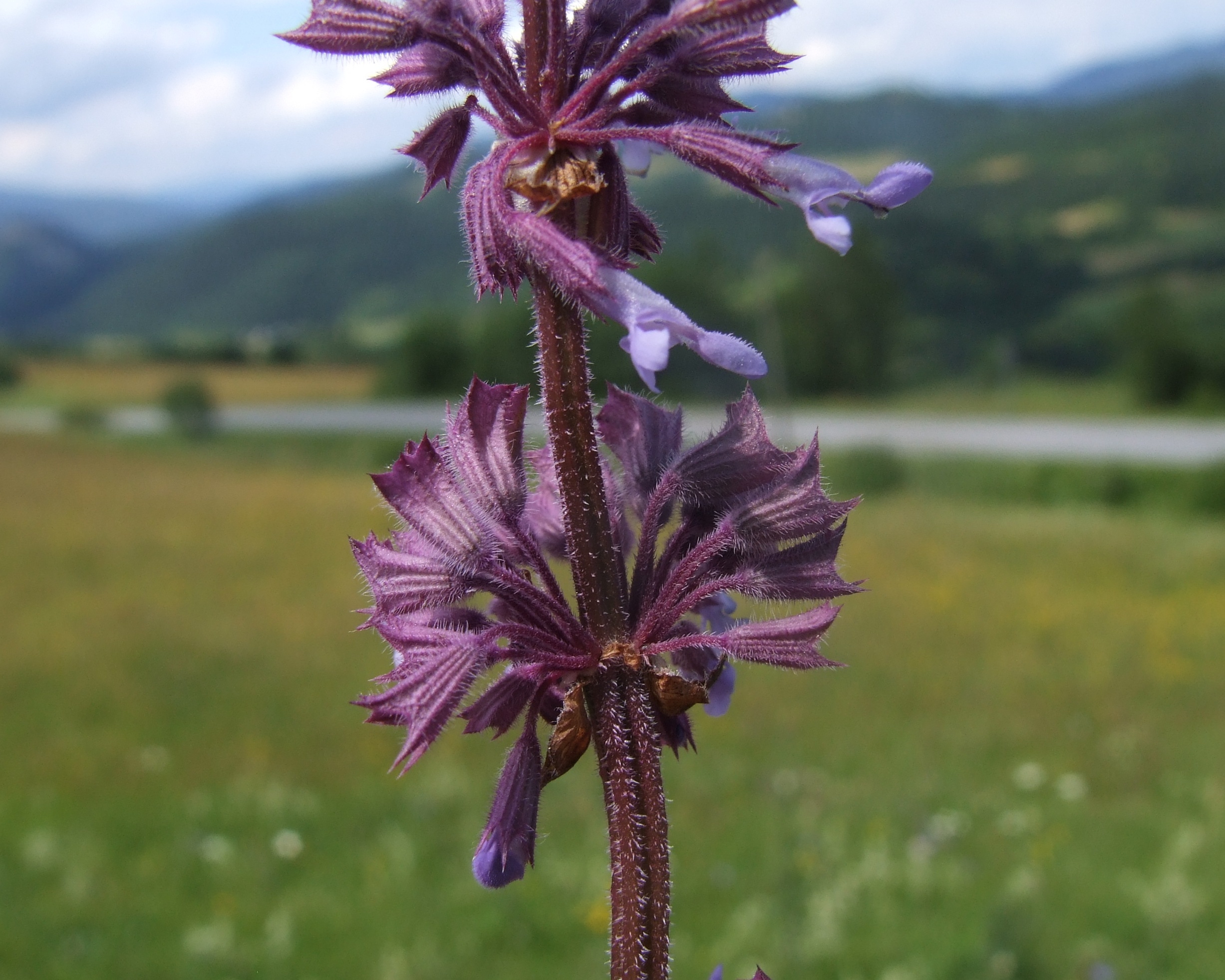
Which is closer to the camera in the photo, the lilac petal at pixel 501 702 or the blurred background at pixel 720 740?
the lilac petal at pixel 501 702

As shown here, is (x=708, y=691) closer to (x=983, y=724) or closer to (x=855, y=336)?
(x=983, y=724)

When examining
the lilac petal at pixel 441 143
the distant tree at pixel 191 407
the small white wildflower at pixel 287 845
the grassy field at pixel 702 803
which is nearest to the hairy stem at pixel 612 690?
the lilac petal at pixel 441 143

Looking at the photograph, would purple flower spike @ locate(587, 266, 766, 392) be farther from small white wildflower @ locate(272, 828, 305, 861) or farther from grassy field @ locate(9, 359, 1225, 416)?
grassy field @ locate(9, 359, 1225, 416)

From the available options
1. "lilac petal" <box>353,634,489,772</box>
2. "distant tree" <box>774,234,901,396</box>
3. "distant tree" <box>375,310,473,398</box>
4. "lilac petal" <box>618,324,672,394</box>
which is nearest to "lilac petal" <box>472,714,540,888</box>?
"lilac petal" <box>353,634,489,772</box>

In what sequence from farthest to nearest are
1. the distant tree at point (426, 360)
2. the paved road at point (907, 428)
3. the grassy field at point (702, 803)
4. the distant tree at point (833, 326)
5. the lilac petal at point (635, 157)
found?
the distant tree at point (426, 360)
the distant tree at point (833, 326)
the paved road at point (907, 428)
the grassy field at point (702, 803)
the lilac petal at point (635, 157)


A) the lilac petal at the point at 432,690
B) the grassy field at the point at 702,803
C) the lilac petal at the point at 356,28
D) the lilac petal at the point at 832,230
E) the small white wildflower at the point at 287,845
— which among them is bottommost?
the grassy field at the point at 702,803

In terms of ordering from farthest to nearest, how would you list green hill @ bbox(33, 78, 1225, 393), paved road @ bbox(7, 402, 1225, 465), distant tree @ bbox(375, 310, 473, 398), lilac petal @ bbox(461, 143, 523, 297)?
distant tree @ bbox(375, 310, 473, 398) < green hill @ bbox(33, 78, 1225, 393) < paved road @ bbox(7, 402, 1225, 465) < lilac petal @ bbox(461, 143, 523, 297)

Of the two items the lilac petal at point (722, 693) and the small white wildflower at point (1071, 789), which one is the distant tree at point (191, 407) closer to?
the small white wildflower at point (1071, 789)

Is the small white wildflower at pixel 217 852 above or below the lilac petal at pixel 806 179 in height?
below
